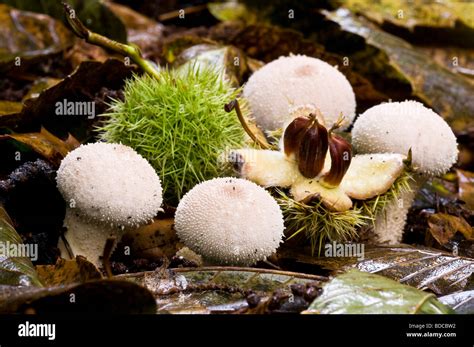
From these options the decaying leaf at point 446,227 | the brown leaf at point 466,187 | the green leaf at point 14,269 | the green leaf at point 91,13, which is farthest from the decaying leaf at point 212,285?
the green leaf at point 91,13

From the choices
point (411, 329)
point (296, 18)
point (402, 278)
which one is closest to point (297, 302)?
point (411, 329)

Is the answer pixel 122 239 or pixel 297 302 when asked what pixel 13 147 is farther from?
pixel 297 302

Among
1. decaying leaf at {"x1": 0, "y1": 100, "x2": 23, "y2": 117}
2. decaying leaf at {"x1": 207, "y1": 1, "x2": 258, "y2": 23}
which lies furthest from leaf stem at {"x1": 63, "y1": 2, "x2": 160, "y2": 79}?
decaying leaf at {"x1": 207, "y1": 1, "x2": 258, "y2": 23}

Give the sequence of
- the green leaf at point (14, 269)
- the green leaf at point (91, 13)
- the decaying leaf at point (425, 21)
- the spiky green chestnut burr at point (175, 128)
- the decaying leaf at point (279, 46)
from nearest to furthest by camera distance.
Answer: the green leaf at point (14, 269) → the spiky green chestnut burr at point (175, 128) → the decaying leaf at point (279, 46) → the green leaf at point (91, 13) → the decaying leaf at point (425, 21)

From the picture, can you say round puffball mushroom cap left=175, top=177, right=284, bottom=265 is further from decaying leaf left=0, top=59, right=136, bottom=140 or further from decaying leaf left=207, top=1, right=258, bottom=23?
decaying leaf left=207, top=1, right=258, bottom=23

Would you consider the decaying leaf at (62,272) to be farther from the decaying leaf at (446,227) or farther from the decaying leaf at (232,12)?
the decaying leaf at (232,12)

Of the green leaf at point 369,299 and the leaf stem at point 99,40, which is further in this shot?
the leaf stem at point 99,40

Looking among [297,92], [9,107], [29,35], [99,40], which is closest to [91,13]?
[29,35]

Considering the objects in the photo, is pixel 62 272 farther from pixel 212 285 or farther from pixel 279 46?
pixel 279 46
